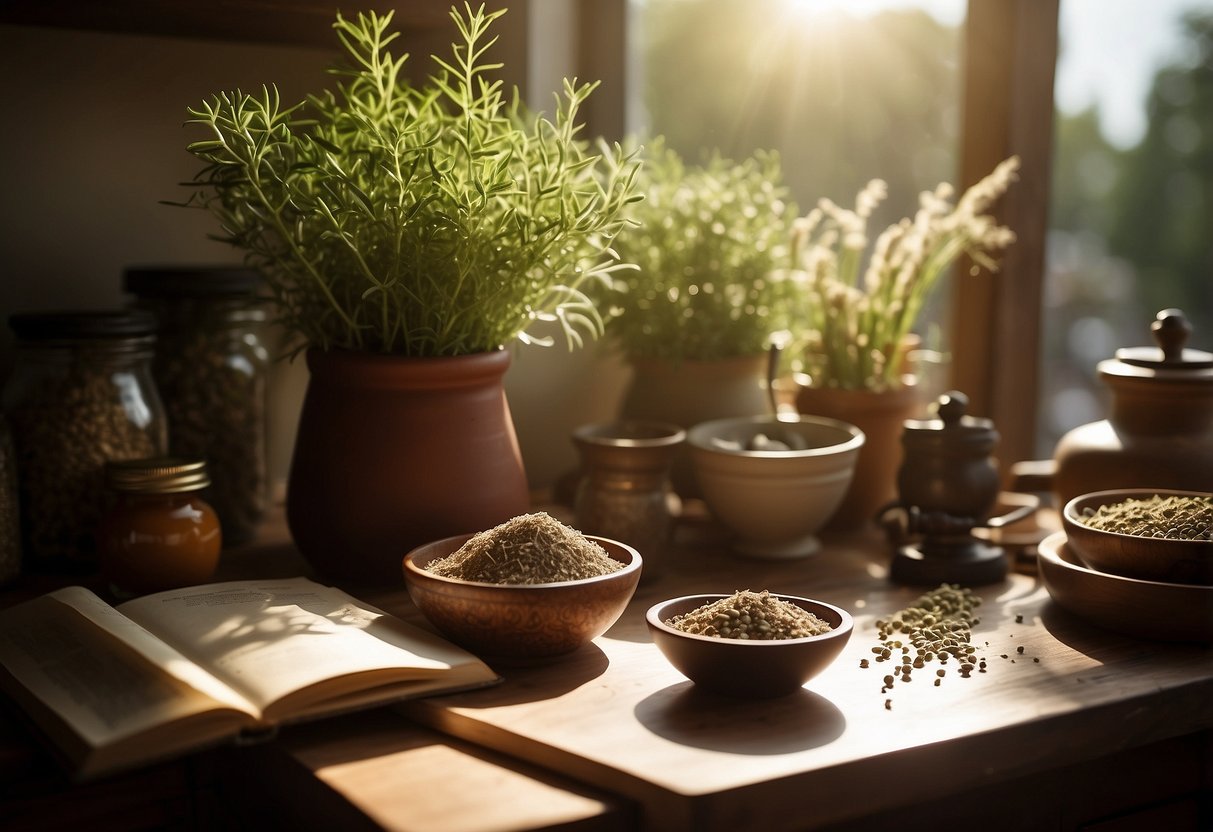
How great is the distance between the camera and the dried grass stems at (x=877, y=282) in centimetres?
139

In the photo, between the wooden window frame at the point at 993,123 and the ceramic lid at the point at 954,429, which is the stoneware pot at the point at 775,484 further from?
the wooden window frame at the point at 993,123

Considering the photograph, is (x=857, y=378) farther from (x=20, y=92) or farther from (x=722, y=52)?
(x=20, y=92)

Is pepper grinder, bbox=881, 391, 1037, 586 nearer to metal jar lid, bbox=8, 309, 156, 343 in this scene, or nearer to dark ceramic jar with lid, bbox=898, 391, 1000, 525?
dark ceramic jar with lid, bbox=898, 391, 1000, 525

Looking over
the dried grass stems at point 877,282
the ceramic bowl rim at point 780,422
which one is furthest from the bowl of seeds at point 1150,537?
the dried grass stems at point 877,282

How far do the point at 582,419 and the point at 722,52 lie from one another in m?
0.81

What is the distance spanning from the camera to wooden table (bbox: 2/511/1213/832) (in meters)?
0.73

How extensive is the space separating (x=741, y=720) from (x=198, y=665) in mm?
405

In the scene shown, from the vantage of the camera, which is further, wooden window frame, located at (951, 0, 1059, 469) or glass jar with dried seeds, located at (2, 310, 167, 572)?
wooden window frame, located at (951, 0, 1059, 469)

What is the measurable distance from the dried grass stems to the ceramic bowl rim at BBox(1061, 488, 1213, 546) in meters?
0.34

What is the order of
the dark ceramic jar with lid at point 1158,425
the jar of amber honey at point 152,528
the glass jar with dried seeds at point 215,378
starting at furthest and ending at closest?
the glass jar with dried seeds at point 215,378 < the dark ceramic jar with lid at point 1158,425 < the jar of amber honey at point 152,528

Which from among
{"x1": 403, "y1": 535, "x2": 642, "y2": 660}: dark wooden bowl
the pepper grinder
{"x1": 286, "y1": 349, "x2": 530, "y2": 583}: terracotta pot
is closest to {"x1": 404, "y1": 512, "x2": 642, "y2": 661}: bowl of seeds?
{"x1": 403, "y1": 535, "x2": 642, "y2": 660}: dark wooden bowl

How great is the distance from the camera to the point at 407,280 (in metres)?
1.10

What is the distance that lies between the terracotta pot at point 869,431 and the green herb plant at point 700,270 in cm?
12

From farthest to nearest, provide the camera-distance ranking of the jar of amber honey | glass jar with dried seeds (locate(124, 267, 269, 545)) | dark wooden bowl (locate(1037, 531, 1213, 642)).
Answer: glass jar with dried seeds (locate(124, 267, 269, 545)) < the jar of amber honey < dark wooden bowl (locate(1037, 531, 1213, 642))
